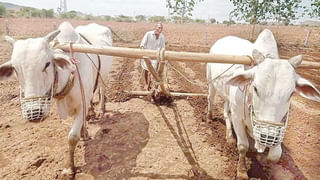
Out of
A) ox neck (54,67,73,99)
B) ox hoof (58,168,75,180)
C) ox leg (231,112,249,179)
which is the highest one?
ox neck (54,67,73,99)

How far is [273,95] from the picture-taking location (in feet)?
6.75

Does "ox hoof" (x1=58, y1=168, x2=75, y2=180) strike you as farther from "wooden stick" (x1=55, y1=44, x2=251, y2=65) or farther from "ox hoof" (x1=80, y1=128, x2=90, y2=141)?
"wooden stick" (x1=55, y1=44, x2=251, y2=65)

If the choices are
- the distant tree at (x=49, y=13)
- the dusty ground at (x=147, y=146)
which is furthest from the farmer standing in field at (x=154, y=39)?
the distant tree at (x=49, y=13)

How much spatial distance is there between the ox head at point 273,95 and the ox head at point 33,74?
2.02m

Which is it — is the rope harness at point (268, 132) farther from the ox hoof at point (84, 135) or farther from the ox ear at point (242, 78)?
the ox hoof at point (84, 135)

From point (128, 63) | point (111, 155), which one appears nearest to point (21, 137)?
point (111, 155)

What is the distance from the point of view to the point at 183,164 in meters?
3.29

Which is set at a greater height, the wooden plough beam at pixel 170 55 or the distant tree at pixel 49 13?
the distant tree at pixel 49 13

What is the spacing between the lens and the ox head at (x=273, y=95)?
2057mm

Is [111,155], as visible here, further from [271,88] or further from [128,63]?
[128,63]

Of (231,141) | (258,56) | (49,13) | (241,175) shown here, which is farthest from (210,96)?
(49,13)

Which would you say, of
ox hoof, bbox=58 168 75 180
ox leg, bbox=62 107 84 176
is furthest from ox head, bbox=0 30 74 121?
ox hoof, bbox=58 168 75 180

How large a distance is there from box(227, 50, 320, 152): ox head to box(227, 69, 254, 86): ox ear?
0.07 m

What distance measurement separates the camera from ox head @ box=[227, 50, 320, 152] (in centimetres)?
206
